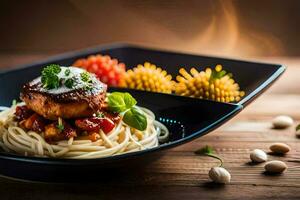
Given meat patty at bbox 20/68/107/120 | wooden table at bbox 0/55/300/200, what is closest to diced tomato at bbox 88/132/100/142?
meat patty at bbox 20/68/107/120

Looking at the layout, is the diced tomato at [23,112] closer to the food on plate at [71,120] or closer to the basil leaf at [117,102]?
the food on plate at [71,120]

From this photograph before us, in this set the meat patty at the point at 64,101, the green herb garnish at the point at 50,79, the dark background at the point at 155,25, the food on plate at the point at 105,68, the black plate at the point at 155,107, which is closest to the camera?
the black plate at the point at 155,107

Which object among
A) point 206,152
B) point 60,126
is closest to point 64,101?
point 60,126

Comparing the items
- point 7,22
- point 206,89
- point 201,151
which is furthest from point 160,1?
point 201,151

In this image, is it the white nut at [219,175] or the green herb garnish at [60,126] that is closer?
the white nut at [219,175]

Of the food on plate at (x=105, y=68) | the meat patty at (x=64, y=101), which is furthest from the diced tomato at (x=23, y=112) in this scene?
the food on plate at (x=105, y=68)

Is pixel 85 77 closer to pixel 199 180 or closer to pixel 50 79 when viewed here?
pixel 50 79

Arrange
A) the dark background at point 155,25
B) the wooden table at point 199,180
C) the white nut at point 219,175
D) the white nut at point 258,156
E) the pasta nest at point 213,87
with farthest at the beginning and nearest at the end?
the dark background at point 155,25
the pasta nest at point 213,87
the white nut at point 258,156
the white nut at point 219,175
the wooden table at point 199,180

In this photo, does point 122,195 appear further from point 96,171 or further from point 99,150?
point 99,150
